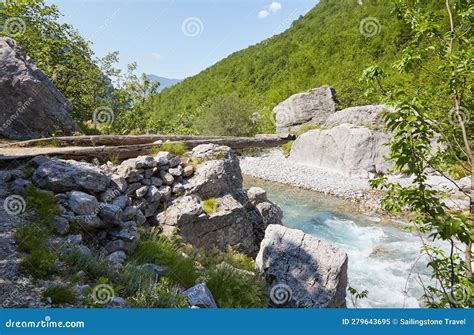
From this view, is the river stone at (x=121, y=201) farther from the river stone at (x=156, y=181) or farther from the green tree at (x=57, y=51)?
the green tree at (x=57, y=51)

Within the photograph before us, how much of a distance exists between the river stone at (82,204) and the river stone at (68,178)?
40 centimetres

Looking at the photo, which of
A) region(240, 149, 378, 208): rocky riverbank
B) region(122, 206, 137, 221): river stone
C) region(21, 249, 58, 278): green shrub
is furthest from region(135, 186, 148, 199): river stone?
region(240, 149, 378, 208): rocky riverbank

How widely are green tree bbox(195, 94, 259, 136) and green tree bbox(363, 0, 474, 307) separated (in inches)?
1129

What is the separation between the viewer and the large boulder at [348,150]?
21.7 metres

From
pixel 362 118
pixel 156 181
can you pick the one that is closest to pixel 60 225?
pixel 156 181

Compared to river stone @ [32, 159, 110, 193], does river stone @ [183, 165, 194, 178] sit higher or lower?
lower

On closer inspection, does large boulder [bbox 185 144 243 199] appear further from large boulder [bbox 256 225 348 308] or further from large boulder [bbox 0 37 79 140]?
large boulder [bbox 0 37 79 140]

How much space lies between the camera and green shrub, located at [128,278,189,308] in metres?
4.06

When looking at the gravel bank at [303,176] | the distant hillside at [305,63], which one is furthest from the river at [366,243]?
the distant hillside at [305,63]

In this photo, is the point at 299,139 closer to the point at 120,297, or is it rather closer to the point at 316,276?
the point at 316,276

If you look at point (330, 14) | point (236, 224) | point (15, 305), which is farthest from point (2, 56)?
point (330, 14)

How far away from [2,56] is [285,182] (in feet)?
53.4

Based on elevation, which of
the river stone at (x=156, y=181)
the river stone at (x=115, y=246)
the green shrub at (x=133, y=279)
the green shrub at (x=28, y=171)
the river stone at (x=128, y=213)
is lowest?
the green shrub at (x=133, y=279)

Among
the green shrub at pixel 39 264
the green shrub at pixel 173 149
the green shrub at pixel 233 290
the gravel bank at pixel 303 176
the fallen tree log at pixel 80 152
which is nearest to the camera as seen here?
the green shrub at pixel 39 264
